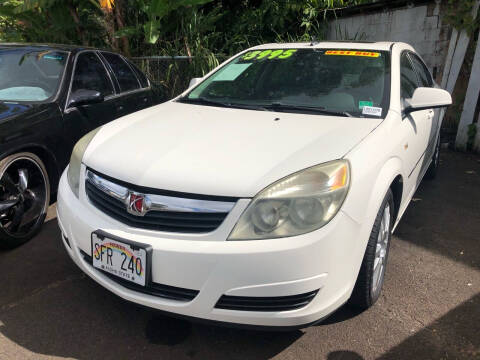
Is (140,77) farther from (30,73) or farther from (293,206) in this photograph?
(293,206)

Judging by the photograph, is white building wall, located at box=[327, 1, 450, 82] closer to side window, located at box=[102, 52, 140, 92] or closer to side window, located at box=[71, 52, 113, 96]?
side window, located at box=[102, 52, 140, 92]

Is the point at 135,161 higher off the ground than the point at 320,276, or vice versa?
the point at 135,161

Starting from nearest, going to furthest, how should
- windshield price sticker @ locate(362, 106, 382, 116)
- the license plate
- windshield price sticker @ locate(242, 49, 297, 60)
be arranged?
the license plate, windshield price sticker @ locate(362, 106, 382, 116), windshield price sticker @ locate(242, 49, 297, 60)

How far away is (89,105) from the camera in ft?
12.4

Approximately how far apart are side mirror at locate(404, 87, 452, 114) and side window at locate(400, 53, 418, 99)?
0.10 metres

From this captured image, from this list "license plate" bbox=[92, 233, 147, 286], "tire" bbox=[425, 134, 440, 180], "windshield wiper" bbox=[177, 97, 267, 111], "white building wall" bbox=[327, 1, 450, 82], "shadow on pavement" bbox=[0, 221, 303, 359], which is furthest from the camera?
"white building wall" bbox=[327, 1, 450, 82]

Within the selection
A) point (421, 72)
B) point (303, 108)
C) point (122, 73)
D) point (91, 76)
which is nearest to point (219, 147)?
point (303, 108)

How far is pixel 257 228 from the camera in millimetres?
1778

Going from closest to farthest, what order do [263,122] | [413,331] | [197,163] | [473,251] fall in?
[197,163]
[413,331]
[263,122]
[473,251]

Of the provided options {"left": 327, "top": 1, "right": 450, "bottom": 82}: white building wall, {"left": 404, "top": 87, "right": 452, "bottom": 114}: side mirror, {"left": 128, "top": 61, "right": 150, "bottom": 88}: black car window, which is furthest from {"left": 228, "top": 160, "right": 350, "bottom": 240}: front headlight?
{"left": 327, "top": 1, "right": 450, "bottom": 82}: white building wall

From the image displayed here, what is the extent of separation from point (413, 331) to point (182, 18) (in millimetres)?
7243

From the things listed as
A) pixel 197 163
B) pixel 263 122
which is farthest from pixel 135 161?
pixel 263 122

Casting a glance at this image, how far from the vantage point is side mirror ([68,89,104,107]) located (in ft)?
11.8

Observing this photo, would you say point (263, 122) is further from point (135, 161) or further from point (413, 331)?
point (413, 331)
